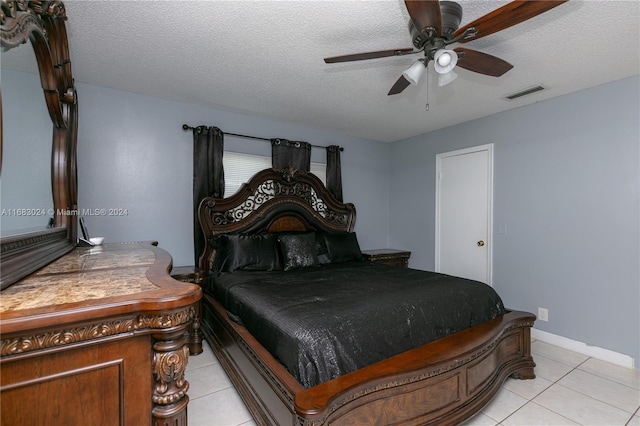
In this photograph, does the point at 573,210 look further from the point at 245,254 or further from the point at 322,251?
the point at 245,254

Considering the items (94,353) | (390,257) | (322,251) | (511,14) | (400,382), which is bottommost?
(400,382)

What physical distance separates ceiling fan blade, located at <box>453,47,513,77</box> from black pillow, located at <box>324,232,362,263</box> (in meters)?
2.39

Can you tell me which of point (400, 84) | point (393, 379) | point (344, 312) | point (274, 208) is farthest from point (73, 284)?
point (274, 208)

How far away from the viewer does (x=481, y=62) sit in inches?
73.9

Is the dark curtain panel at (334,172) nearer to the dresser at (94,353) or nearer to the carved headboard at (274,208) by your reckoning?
the carved headboard at (274,208)

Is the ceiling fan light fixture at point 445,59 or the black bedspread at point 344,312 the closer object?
the black bedspread at point 344,312

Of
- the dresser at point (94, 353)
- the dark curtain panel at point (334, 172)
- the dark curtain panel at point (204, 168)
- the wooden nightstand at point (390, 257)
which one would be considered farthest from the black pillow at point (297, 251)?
the dresser at point (94, 353)

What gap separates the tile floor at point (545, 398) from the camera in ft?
6.13

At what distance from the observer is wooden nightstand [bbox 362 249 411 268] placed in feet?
14.0

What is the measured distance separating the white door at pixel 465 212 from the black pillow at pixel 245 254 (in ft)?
8.33

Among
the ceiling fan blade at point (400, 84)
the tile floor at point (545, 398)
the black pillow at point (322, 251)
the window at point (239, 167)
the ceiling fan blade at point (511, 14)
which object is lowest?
the tile floor at point (545, 398)

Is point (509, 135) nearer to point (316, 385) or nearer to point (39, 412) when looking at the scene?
point (316, 385)

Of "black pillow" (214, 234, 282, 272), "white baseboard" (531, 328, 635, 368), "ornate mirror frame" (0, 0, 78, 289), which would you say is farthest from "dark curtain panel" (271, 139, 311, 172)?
"white baseboard" (531, 328, 635, 368)

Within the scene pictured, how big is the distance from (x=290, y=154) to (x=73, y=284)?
3.32 meters
